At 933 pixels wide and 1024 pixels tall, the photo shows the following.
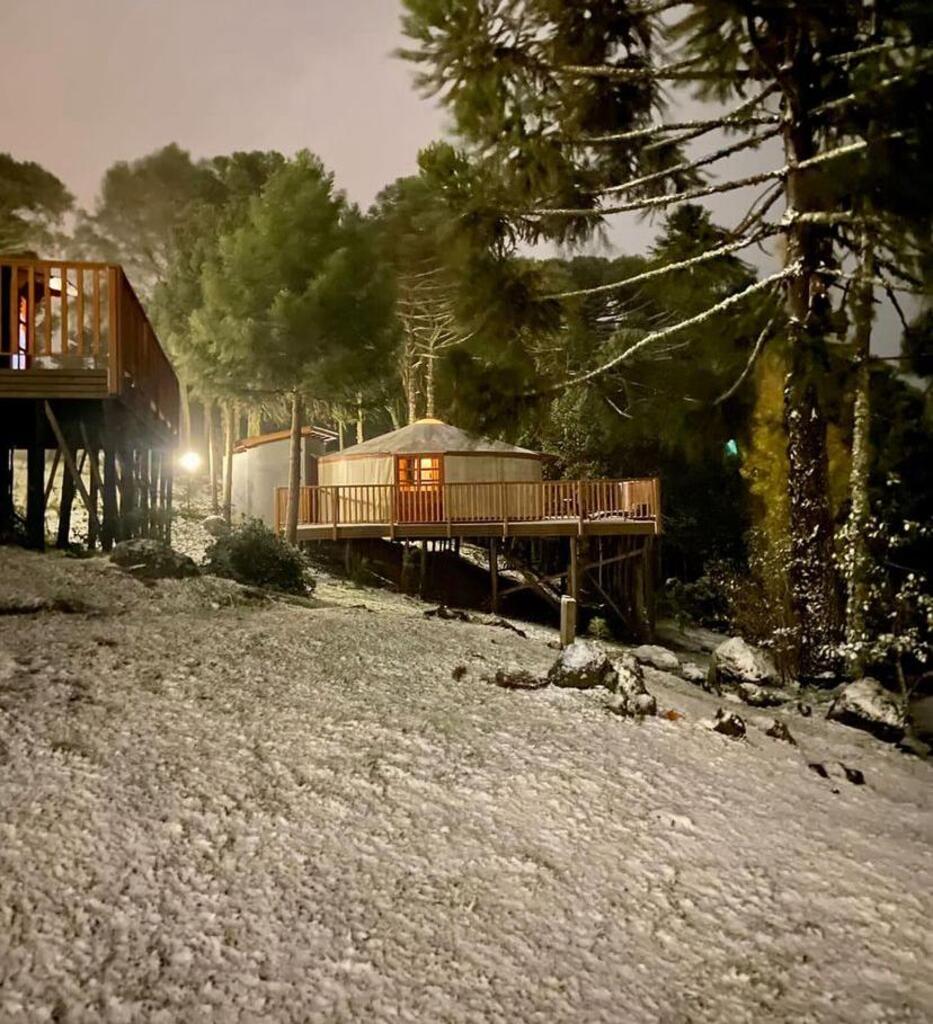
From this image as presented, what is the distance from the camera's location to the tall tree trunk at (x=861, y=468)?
30.0ft

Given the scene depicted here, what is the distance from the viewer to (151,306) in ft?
99.1

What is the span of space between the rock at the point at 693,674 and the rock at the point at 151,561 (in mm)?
5516

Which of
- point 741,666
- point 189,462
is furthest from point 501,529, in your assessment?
point 189,462

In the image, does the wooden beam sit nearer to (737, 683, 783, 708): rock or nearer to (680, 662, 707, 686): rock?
(680, 662, 707, 686): rock

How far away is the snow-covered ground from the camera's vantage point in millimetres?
2881

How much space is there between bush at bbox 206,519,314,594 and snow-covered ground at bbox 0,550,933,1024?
17.0 feet

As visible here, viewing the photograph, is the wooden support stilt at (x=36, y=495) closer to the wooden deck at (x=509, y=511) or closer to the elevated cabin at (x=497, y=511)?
the elevated cabin at (x=497, y=511)

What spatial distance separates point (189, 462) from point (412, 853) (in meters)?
28.8

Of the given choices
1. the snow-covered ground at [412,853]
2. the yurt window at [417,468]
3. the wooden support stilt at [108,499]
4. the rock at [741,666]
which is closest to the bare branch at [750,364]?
the rock at [741,666]

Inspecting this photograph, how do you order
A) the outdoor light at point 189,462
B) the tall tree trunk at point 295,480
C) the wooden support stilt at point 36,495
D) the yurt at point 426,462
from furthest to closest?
the outdoor light at point 189,462
the yurt at point 426,462
the tall tree trunk at point 295,480
the wooden support stilt at point 36,495

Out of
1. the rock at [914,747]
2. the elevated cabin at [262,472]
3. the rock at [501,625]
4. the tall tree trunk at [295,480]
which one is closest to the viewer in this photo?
the rock at [914,747]

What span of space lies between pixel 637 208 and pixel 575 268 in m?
24.5

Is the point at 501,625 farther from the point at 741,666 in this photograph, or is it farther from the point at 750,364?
the point at 750,364

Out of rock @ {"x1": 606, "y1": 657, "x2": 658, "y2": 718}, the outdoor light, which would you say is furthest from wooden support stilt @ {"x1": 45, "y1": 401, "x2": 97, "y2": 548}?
the outdoor light
